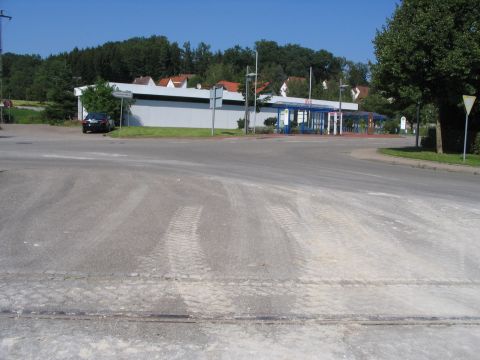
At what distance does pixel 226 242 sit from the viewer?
7.30 metres

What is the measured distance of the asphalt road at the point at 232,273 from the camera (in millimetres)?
4223

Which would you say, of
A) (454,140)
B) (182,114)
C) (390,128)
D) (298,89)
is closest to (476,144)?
(454,140)

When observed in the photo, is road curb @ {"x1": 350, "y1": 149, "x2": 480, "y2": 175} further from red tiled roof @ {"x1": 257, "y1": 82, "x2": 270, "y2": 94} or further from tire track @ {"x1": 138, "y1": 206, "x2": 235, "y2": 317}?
red tiled roof @ {"x1": 257, "y1": 82, "x2": 270, "y2": 94}

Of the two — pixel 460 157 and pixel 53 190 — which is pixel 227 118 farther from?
pixel 53 190

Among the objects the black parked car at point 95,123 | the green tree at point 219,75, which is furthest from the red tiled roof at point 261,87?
the green tree at point 219,75

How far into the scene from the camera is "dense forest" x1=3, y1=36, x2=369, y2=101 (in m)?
140

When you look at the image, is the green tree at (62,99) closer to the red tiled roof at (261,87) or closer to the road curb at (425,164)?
the red tiled roof at (261,87)

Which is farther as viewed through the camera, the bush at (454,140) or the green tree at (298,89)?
the green tree at (298,89)

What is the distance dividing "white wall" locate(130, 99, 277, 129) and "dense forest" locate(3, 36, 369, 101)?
6275cm

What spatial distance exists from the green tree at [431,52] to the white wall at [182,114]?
39.4m

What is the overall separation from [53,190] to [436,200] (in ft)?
27.2

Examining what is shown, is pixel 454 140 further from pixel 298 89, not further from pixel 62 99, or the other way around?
pixel 298 89

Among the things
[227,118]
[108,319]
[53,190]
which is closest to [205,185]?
[53,190]

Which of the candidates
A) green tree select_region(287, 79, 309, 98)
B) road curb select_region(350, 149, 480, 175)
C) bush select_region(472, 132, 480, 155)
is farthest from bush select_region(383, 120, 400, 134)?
road curb select_region(350, 149, 480, 175)
